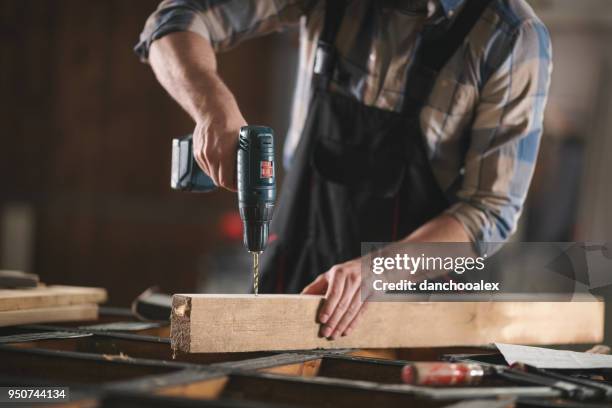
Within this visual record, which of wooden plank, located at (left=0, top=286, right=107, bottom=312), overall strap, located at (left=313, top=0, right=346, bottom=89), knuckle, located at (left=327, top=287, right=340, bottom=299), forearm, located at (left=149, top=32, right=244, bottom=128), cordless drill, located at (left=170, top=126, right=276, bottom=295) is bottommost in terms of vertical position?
wooden plank, located at (left=0, top=286, right=107, bottom=312)

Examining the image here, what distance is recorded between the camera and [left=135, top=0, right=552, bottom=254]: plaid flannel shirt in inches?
67.4

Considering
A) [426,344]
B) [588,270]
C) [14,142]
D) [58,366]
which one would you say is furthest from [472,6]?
[14,142]

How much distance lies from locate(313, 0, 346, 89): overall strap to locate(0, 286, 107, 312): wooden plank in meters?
0.74

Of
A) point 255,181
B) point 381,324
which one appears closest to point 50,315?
point 255,181

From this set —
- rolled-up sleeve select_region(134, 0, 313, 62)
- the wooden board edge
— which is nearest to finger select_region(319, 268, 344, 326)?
the wooden board edge

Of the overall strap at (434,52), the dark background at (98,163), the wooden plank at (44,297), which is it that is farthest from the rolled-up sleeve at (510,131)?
the dark background at (98,163)

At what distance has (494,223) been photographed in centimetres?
170

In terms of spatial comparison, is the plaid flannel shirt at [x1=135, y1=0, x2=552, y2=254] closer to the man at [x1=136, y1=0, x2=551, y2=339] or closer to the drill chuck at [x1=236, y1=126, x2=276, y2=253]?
the man at [x1=136, y1=0, x2=551, y2=339]

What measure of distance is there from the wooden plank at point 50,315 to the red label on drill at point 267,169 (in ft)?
1.91

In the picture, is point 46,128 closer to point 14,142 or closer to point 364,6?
point 14,142

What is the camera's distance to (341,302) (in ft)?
4.63

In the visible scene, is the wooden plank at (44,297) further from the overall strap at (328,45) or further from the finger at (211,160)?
the overall strap at (328,45)

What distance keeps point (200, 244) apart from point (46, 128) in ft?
4.28

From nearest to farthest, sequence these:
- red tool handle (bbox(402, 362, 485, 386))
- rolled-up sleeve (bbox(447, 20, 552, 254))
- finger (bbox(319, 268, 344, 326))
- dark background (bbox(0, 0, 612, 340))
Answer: red tool handle (bbox(402, 362, 485, 386)), finger (bbox(319, 268, 344, 326)), rolled-up sleeve (bbox(447, 20, 552, 254)), dark background (bbox(0, 0, 612, 340))
